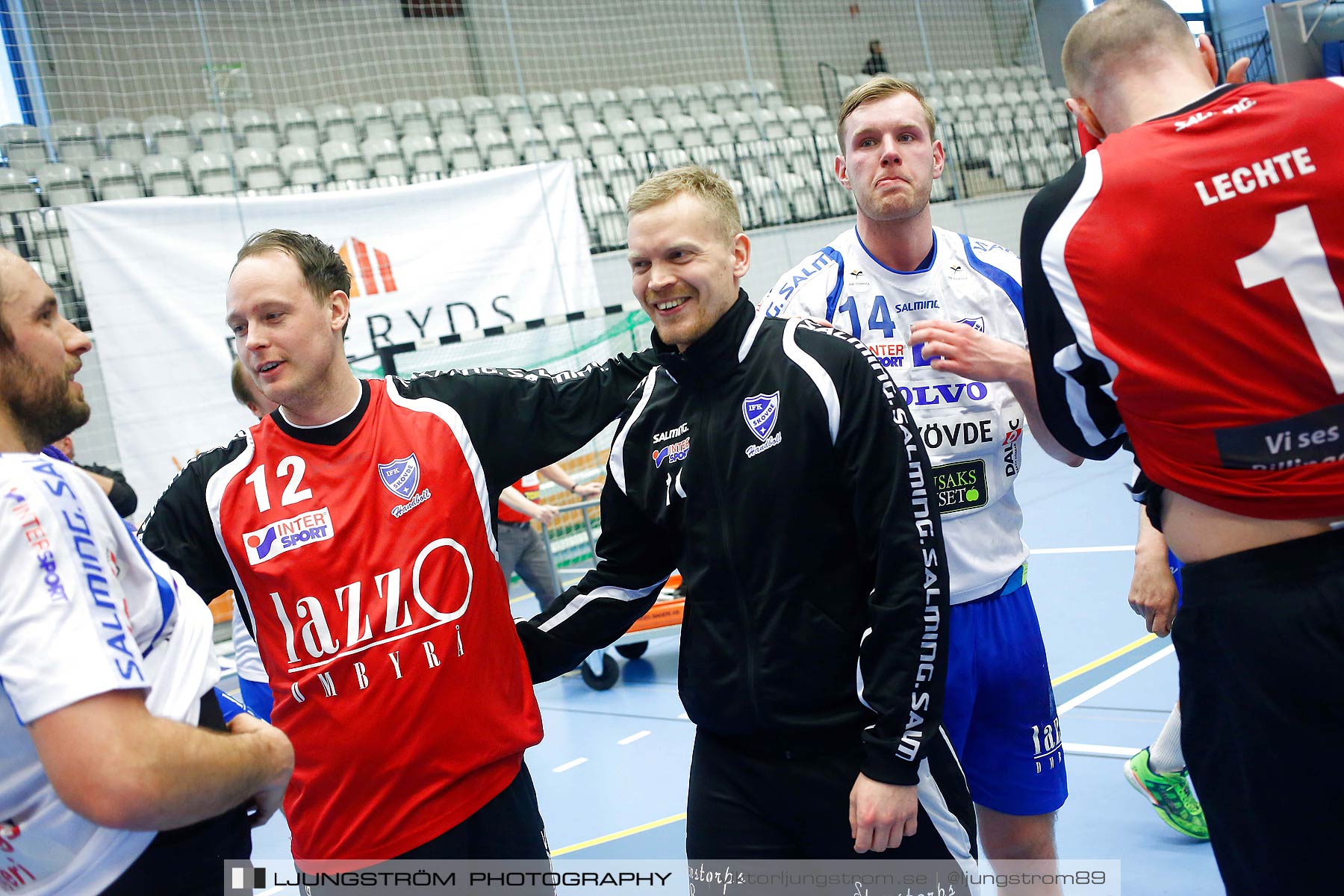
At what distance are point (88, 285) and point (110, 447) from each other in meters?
1.39

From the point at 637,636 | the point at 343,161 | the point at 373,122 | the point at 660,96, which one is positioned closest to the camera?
the point at 637,636

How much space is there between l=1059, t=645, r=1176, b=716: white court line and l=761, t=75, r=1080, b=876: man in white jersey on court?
76.2 inches

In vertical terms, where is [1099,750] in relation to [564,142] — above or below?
below

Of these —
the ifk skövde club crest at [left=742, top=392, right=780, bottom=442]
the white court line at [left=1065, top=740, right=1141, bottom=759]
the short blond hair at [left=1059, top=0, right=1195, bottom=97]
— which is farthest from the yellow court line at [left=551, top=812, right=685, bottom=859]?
the short blond hair at [left=1059, top=0, right=1195, bottom=97]

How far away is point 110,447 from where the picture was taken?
7.45 metres

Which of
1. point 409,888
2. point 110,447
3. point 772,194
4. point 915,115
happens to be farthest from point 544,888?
point 772,194

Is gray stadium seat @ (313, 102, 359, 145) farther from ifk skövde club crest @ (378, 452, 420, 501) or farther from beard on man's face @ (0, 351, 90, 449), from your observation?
beard on man's face @ (0, 351, 90, 449)

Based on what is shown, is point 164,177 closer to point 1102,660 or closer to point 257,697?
point 257,697

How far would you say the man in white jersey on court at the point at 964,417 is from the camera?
2.41m

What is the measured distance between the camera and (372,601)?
193 cm

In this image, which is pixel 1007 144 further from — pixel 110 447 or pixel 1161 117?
pixel 1161 117

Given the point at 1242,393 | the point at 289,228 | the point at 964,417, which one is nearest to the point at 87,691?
the point at 1242,393

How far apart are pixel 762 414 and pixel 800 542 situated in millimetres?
261

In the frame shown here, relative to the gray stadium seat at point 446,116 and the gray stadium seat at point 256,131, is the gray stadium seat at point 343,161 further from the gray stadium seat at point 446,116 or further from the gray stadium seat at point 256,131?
the gray stadium seat at point 446,116
